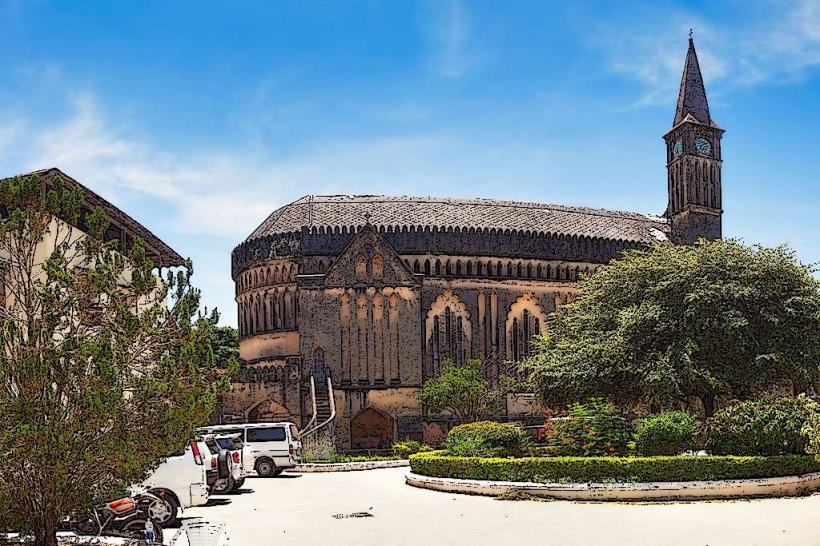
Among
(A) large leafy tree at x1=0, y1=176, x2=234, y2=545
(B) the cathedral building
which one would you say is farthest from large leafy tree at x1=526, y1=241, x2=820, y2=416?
(A) large leafy tree at x1=0, y1=176, x2=234, y2=545

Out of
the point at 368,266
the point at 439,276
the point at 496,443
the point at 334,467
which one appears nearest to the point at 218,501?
the point at 496,443

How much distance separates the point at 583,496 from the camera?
21.5 meters

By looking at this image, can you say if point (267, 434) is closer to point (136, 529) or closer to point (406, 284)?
point (406, 284)

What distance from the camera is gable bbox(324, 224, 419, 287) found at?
4778 centimetres

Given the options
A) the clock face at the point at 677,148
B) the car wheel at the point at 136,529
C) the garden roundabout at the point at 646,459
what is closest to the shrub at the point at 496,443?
the garden roundabout at the point at 646,459

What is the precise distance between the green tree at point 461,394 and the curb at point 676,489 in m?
23.3

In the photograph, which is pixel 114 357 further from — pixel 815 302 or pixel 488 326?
pixel 488 326

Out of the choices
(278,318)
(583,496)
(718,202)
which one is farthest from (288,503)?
(718,202)

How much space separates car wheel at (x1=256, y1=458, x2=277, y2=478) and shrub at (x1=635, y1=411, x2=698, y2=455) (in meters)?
13.9

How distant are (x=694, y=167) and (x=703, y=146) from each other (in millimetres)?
1657

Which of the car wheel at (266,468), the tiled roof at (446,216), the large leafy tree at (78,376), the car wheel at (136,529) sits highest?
the tiled roof at (446,216)

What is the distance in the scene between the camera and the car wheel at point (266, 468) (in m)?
32.6

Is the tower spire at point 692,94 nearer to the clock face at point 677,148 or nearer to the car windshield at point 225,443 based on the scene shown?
the clock face at point 677,148

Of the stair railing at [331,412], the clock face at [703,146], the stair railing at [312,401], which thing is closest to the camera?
the stair railing at [331,412]
